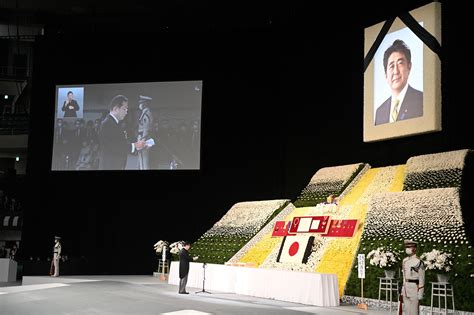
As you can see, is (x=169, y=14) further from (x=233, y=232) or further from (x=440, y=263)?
(x=440, y=263)

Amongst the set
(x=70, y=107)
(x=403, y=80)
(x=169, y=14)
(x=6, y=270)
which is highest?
(x=169, y=14)

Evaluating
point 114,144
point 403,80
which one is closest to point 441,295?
point 403,80

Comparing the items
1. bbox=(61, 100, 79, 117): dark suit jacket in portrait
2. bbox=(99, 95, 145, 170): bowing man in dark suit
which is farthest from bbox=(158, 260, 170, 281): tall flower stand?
bbox=(61, 100, 79, 117): dark suit jacket in portrait

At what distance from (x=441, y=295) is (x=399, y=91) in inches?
334

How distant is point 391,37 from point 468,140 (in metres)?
4.70

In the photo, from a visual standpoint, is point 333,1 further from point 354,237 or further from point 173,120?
point 354,237

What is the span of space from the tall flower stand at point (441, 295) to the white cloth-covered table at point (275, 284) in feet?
7.26

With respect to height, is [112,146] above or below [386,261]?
above

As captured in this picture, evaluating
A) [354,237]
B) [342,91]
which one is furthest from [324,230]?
[342,91]

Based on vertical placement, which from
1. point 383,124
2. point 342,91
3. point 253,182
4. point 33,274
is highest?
point 342,91

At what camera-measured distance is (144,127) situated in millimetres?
25531

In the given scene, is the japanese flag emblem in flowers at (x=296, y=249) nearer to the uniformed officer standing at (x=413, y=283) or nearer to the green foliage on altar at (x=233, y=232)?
the green foliage on altar at (x=233, y=232)

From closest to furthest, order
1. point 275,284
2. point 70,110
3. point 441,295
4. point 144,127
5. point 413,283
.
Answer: point 413,283, point 441,295, point 275,284, point 144,127, point 70,110

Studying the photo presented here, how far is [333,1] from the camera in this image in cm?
2242
